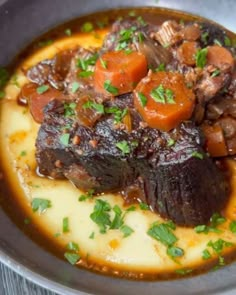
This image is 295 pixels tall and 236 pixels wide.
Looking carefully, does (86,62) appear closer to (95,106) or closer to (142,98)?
(95,106)

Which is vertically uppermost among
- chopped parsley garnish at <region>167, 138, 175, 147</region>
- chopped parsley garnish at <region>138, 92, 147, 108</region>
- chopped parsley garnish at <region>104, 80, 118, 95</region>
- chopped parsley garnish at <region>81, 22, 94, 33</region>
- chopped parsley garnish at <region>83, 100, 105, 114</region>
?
chopped parsley garnish at <region>138, 92, 147, 108</region>

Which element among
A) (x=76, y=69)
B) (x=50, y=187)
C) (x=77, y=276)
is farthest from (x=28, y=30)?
(x=77, y=276)

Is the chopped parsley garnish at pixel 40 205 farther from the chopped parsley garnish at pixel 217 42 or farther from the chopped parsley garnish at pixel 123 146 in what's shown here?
the chopped parsley garnish at pixel 217 42

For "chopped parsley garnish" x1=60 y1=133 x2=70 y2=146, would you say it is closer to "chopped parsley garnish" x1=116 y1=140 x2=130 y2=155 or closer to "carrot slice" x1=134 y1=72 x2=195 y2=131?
"chopped parsley garnish" x1=116 y1=140 x2=130 y2=155

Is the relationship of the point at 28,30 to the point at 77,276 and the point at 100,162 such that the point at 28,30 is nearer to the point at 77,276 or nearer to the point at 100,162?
the point at 100,162

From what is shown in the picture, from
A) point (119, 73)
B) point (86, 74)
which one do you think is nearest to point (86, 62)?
point (86, 74)

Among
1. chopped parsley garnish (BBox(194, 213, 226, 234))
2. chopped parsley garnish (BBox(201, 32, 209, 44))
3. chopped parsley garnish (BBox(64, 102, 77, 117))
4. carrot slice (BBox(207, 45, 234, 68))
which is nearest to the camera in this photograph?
chopped parsley garnish (BBox(194, 213, 226, 234))

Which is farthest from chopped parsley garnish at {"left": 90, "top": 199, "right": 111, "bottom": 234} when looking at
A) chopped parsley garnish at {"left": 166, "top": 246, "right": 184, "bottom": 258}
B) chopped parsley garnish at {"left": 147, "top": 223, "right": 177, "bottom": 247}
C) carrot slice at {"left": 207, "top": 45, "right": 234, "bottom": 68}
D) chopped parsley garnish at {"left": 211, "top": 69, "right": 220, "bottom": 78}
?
carrot slice at {"left": 207, "top": 45, "right": 234, "bottom": 68}
